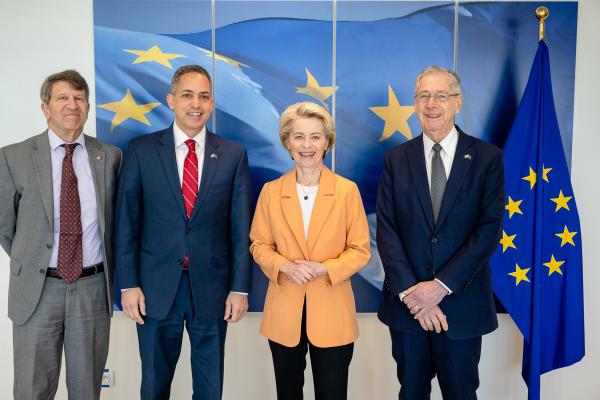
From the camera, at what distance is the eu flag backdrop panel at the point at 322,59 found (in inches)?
115

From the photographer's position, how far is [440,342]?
7.30ft

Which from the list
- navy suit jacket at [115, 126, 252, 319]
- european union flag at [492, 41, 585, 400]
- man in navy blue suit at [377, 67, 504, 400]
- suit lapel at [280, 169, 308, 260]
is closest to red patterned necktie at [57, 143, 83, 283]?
navy suit jacket at [115, 126, 252, 319]

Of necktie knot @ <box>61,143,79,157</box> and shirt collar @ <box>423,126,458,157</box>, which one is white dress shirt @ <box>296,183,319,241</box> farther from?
necktie knot @ <box>61,143,79,157</box>

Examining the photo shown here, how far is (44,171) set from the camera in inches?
90.7

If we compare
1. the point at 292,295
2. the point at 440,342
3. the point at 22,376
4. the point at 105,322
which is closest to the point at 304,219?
the point at 292,295

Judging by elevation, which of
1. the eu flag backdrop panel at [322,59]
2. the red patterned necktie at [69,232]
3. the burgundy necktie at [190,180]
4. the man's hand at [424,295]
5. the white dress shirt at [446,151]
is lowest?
the man's hand at [424,295]

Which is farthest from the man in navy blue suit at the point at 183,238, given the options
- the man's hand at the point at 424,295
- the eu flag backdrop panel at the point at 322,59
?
the man's hand at the point at 424,295

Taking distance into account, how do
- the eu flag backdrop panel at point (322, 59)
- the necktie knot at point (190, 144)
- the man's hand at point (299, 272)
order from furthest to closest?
the eu flag backdrop panel at point (322, 59)
the necktie knot at point (190, 144)
the man's hand at point (299, 272)

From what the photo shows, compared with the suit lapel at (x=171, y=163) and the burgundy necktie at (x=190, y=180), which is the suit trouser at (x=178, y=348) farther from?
the suit lapel at (x=171, y=163)

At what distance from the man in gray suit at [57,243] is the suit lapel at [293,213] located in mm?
862

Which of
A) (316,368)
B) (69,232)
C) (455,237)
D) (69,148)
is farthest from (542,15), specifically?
(69,232)

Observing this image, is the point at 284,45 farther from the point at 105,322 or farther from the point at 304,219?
the point at 105,322

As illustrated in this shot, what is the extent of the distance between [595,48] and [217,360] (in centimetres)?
277

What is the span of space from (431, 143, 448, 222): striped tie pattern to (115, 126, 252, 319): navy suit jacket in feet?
2.80
